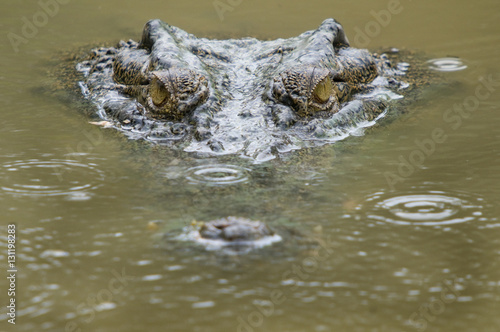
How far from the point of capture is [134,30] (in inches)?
344

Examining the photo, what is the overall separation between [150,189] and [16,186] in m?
0.86

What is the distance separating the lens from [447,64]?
293 inches

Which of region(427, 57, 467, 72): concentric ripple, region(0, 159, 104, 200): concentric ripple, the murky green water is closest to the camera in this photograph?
the murky green water

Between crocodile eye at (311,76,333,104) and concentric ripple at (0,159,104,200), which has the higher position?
crocodile eye at (311,76,333,104)

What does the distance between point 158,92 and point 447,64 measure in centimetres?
394

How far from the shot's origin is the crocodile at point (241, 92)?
4766 mm

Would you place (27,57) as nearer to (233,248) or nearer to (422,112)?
(422,112)

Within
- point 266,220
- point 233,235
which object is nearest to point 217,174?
point 266,220

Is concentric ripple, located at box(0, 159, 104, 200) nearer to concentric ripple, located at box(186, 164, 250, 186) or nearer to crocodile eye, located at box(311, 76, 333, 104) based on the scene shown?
concentric ripple, located at box(186, 164, 250, 186)

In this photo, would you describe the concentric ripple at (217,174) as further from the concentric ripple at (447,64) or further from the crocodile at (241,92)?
the concentric ripple at (447,64)

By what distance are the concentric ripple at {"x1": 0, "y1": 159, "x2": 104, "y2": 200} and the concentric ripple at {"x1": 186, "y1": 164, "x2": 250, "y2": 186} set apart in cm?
61

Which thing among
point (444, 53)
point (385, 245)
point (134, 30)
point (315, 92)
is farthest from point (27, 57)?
point (385, 245)

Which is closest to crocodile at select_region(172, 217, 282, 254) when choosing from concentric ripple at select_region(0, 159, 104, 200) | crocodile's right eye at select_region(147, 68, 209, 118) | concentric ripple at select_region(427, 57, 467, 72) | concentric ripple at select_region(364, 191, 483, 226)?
concentric ripple at select_region(364, 191, 483, 226)

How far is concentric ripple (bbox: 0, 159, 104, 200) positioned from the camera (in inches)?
149
